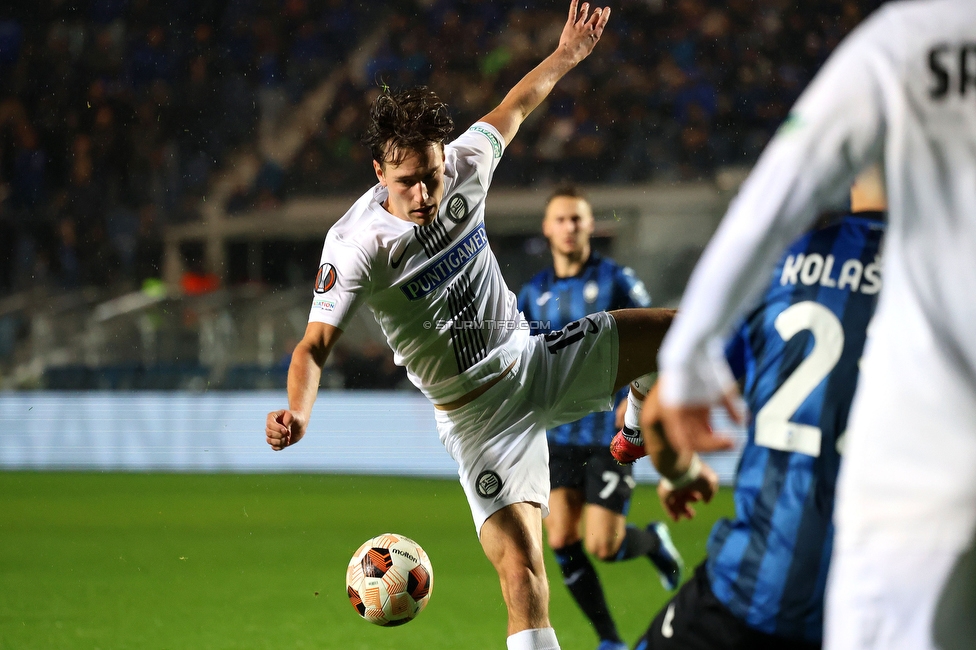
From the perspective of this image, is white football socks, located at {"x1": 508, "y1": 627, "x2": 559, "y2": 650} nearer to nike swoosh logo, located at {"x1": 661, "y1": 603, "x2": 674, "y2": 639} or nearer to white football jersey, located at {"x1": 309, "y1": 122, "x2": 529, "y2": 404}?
white football jersey, located at {"x1": 309, "y1": 122, "x2": 529, "y2": 404}

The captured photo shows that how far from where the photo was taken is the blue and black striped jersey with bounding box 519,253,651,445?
5270 millimetres

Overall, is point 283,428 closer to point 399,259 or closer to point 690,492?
point 399,259

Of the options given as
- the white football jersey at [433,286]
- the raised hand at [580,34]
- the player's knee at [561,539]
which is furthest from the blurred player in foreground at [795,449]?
the player's knee at [561,539]

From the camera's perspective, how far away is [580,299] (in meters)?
5.36

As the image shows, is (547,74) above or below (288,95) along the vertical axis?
below

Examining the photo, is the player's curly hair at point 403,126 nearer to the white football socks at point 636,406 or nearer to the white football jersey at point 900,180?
the white football socks at point 636,406

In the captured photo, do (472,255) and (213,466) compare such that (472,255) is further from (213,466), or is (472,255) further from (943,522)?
(213,466)

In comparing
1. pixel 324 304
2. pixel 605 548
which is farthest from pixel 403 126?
pixel 605 548

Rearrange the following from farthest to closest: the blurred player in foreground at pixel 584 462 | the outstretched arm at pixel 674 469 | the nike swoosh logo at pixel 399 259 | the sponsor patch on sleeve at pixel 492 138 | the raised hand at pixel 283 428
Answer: the blurred player in foreground at pixel 584 462 < the sponsor patch on sleeve at pixel 492 138 < the nike swoosh logo at pixel 399 259 < the raised hand at pixel 283 428 < the outstretched arm at pixel 674 469

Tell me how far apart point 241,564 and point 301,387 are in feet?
11.1

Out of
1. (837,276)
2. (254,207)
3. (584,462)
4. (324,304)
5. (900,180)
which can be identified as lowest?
(584,462)

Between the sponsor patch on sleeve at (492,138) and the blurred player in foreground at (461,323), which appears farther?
the sponsor patch on sleeve at (492,138)

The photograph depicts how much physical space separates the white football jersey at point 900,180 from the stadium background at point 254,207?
5.42m

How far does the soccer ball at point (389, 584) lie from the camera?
3.87 meters
